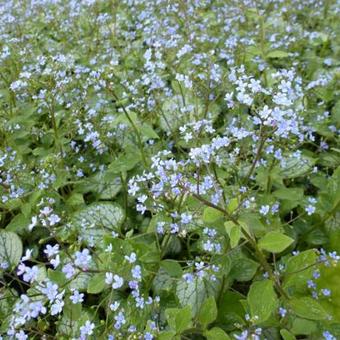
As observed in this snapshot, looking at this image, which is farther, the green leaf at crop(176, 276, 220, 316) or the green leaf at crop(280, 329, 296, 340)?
the green leaf at crop(176, 276, 220, 316)

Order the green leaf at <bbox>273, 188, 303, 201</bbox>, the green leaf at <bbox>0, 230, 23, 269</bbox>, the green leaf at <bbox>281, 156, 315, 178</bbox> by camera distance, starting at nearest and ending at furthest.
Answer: the green leaf at <bbox>273, 188, 303, 201</bbox> → the green leaf at <bbox>0, 230, 23, 269</bbox> → the green leaf at <bbox>281, 156, 315, 178</bbox>

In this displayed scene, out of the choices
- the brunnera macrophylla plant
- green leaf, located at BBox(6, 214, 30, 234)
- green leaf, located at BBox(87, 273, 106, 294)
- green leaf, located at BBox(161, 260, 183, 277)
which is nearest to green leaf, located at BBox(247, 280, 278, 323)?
the brunnera macrophylla plant

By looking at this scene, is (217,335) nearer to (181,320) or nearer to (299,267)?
(181,320)

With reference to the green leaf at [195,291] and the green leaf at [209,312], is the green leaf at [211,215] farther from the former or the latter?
the green leaf at [195,291]

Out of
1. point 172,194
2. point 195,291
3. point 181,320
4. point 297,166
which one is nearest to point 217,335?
point 181,320

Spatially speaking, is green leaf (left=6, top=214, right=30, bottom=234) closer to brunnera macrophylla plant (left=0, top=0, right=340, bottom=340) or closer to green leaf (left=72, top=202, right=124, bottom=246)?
brunnera macrophylla plant (left=0, top=0, right=340, bottom=340)

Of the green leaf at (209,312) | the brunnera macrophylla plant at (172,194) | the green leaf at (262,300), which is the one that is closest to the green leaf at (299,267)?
the brunnera macrophylla plant at (172,194)
